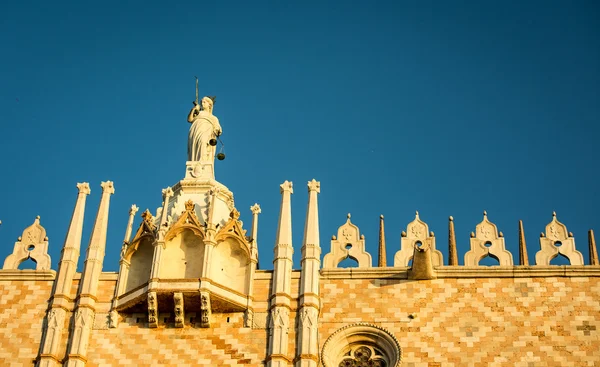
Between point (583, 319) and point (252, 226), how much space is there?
7382 millimetres

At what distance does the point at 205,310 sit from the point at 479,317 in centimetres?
570

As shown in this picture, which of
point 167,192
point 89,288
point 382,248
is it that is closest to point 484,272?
point 382,248

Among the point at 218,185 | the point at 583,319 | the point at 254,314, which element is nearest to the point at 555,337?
the point at 583,319

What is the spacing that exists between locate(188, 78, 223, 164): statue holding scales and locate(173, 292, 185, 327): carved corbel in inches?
173

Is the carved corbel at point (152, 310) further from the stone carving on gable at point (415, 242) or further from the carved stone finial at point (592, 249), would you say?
the carved stone finial at point (592, 249)

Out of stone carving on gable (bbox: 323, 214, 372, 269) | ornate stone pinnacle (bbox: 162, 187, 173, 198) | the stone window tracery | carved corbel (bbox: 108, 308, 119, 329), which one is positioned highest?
ornate stone pinnacle (bbox: 162, 187, 173, 198)

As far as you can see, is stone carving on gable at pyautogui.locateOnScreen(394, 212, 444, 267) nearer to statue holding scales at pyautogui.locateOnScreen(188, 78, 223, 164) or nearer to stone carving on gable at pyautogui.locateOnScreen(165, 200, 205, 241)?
stone carving on gable at pyautogui.locateOnScreen(165, 200, 205, 241)

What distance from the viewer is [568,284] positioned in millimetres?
31875

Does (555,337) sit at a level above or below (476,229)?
below

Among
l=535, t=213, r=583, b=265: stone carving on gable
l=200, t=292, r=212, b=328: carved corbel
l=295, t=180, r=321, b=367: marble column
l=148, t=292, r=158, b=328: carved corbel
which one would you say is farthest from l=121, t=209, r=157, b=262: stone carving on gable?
A: l=535, t=213, r=583, b=265: stone carving on gable

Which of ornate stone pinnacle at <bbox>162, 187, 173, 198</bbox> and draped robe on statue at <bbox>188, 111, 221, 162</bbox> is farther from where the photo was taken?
draped robe on statue at <bbox>188, 111, 221, 162</bbox>

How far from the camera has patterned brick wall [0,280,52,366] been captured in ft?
103

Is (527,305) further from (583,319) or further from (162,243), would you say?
(162,243)

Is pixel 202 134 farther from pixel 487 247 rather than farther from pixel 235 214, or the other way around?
pixel 487 247
